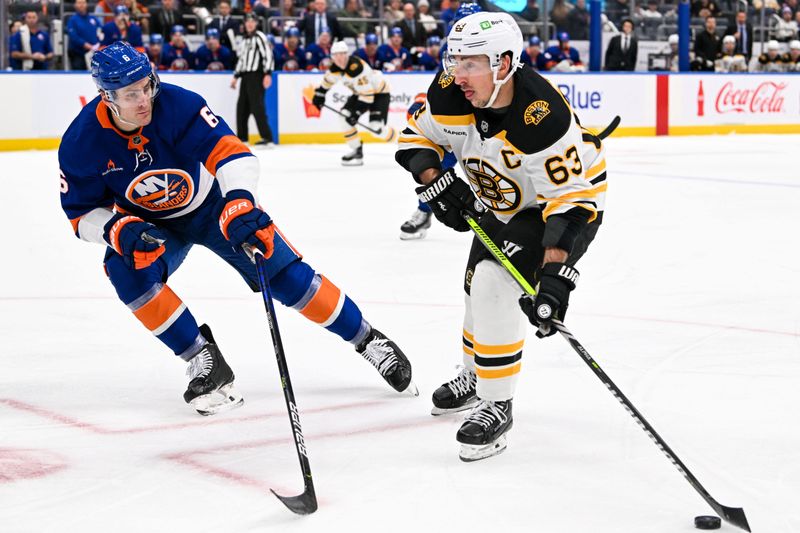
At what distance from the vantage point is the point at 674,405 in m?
3.19

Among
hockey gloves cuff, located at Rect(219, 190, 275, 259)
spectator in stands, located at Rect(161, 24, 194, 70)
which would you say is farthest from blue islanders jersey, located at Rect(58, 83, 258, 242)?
spectator in stands, located at Rect(161, 24, 194, 70)

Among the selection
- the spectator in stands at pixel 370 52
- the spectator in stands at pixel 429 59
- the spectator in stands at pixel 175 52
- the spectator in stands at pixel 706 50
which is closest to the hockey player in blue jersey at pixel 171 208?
the spectator in stands at pixel 175 52

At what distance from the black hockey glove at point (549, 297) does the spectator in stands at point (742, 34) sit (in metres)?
14.3

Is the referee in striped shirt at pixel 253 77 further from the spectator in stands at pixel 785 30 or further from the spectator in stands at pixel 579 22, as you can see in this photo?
the spectator in stands at pixel 785 30

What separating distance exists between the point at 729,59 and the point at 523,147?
45.1ft

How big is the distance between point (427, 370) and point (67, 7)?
33.7 ft

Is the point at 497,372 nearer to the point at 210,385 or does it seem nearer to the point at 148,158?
the point at 210,385

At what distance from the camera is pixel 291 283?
3199mm

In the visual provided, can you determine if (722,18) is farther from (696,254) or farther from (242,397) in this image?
(242,397)

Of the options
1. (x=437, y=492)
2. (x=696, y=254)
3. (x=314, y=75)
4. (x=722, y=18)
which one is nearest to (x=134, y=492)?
(x=437, y=492)

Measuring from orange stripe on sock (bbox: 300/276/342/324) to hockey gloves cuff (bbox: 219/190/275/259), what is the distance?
0.37 meters

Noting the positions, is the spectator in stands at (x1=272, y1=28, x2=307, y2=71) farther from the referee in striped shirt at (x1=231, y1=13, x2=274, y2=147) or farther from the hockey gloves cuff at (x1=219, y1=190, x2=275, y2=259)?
the hockey gloves cuff at (x1=219, y1=190, x2=275, y2=259)

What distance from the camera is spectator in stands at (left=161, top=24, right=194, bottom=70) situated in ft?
41.8

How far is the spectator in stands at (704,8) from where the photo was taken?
16359 millimetres
